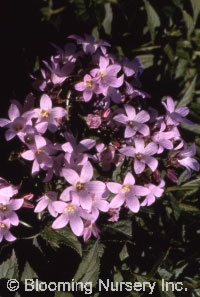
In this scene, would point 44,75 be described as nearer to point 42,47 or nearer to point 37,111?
point 37,111

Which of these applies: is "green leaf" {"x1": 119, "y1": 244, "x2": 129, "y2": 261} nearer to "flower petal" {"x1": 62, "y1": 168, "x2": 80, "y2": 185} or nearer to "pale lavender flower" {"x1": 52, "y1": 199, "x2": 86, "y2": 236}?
"pale lavender flower" {"x1": 52, "y1": 199, "x2": 86, "y2": 236}

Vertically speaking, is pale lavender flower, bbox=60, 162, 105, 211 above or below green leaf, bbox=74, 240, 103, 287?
above

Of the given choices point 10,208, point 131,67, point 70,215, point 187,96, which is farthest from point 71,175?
point 187,96

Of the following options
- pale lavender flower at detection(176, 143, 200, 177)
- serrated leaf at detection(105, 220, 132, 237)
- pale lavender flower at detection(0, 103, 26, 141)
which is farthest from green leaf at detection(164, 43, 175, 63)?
pale lavender flower at detection(0, 103, 26, 141)

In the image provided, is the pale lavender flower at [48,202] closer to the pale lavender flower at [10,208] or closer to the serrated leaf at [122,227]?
the pale lavender flower at [10,208]

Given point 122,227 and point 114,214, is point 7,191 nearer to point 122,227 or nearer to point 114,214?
point 114,214
